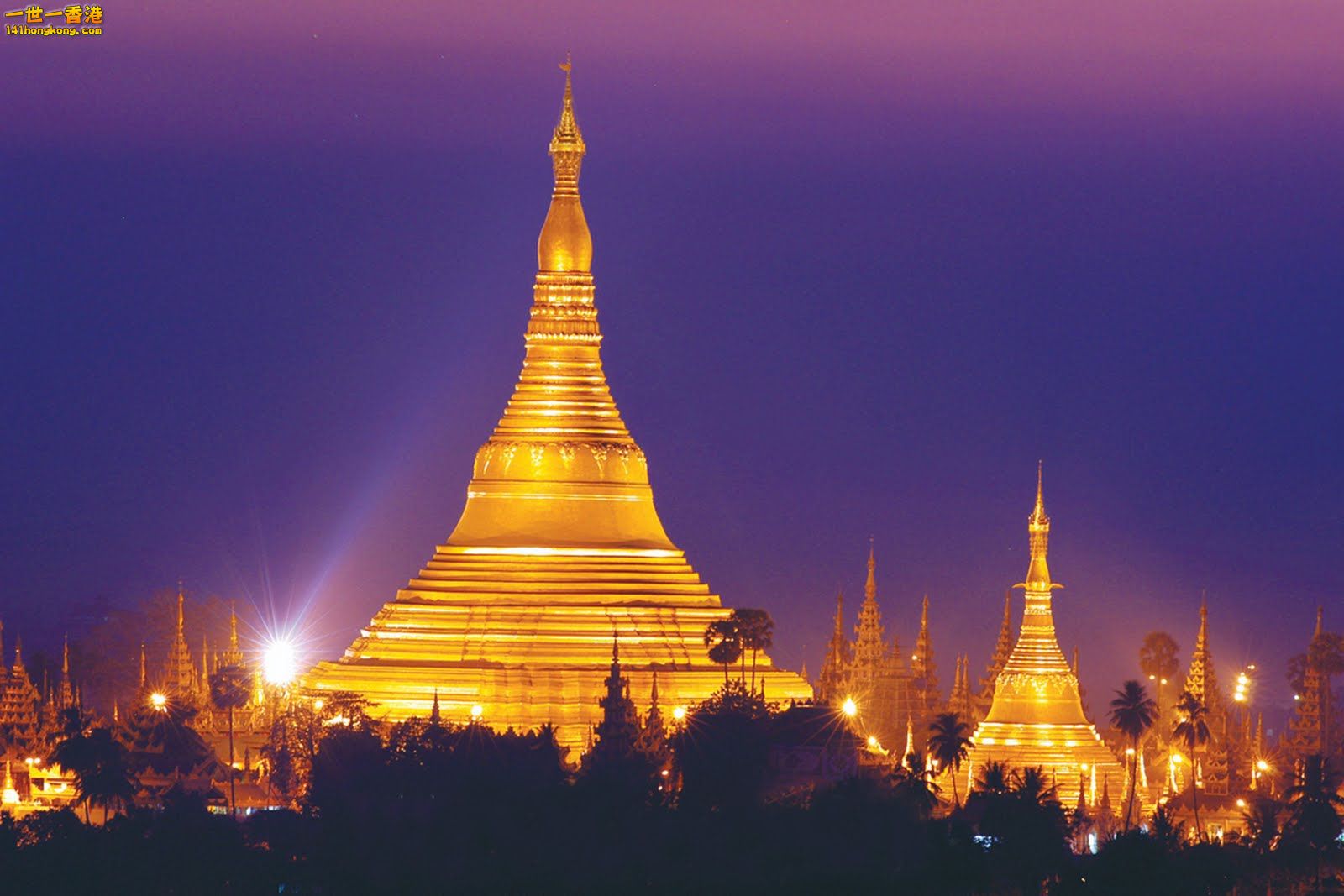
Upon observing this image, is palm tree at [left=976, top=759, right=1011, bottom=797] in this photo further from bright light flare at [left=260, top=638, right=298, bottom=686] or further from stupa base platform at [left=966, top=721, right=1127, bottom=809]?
bright light flare at [left=260, top=638, right=298, bottom=686]

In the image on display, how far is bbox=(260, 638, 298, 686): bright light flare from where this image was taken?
94.1m

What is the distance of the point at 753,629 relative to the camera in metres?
86.1

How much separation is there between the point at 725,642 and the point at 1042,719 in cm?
615

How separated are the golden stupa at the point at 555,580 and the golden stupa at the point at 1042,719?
3.41 m

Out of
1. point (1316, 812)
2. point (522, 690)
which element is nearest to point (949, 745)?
point (1316, 812)

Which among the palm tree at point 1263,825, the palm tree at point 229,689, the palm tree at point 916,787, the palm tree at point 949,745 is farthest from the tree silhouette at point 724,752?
the palm tree at point 229,689

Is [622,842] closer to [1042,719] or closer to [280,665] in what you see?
[1042,719]

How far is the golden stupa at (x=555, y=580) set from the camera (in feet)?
282

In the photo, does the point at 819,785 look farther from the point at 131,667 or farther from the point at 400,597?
the point at 131,667

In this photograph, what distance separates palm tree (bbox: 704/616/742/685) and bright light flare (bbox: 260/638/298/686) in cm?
892

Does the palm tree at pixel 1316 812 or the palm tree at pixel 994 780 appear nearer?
the palm tree at pixel 1316 812

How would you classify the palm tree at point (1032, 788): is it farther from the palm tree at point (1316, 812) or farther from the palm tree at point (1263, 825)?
the palm tree at point (1316, 812)

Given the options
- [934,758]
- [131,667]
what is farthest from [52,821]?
[131,667]

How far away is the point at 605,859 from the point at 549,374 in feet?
63.8
